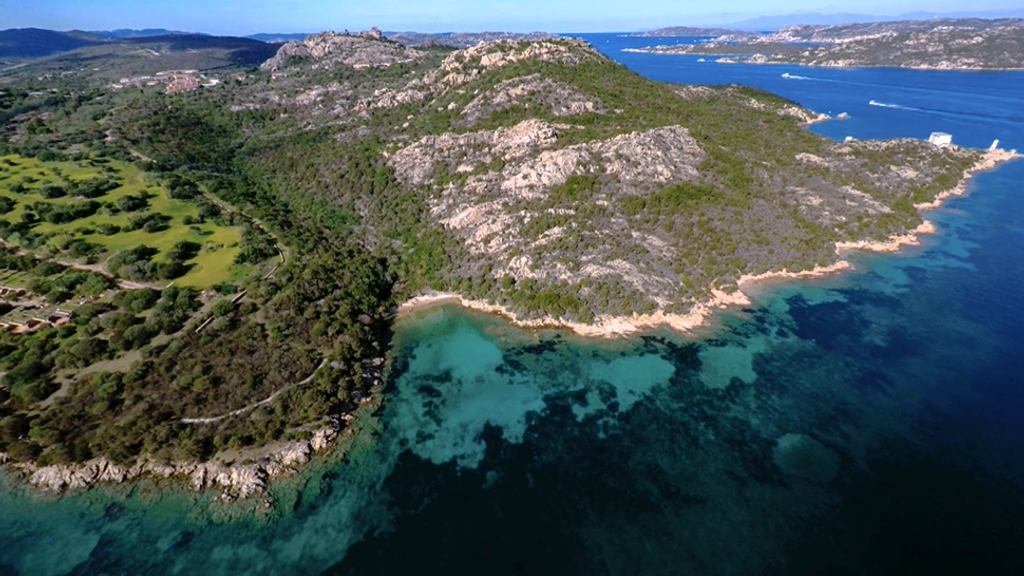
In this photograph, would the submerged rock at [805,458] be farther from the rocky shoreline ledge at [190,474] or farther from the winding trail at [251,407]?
the winding trail at [251,407]

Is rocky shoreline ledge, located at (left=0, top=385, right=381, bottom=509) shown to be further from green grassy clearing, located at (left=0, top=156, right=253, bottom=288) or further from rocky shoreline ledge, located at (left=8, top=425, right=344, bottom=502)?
green grassy clearing, located at (left=0, top=156, right=253, bottom=288)

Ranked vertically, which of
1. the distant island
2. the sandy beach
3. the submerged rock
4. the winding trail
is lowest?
the submerged rock

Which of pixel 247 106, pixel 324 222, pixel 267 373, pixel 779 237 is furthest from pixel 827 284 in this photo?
pixel 247 106

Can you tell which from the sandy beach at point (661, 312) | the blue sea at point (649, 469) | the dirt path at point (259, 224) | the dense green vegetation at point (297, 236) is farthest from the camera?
the dirt path at point (259, 224)

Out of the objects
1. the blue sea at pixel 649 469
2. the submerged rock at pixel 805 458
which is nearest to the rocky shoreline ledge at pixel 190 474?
the blue sea at pixel 649 469

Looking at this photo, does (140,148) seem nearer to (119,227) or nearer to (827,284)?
(119,227)

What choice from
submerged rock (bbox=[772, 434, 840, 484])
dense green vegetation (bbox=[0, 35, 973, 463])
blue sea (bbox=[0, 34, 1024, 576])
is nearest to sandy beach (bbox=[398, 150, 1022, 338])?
dense green vegetation (bbox=[0, 35, 973, 463])

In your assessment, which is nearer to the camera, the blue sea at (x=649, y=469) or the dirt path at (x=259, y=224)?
the blue sea at (x=649, y=469)
